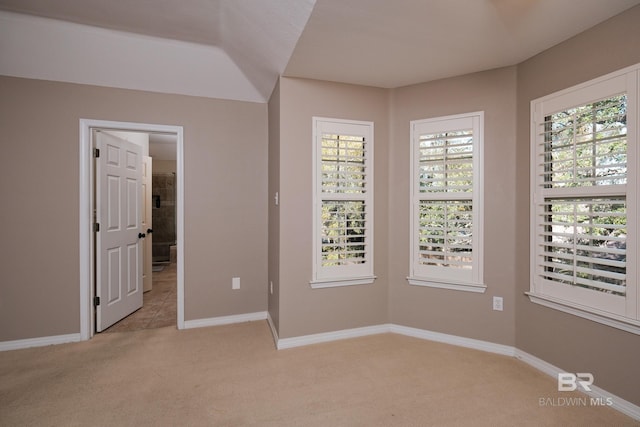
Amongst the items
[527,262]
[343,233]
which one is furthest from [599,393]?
[343,233]

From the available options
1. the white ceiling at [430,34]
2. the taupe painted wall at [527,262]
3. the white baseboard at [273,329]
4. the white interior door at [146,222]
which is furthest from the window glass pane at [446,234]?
the white interior door at [146,222]

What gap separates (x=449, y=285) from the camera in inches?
113

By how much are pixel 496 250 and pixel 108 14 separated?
12.0 feet

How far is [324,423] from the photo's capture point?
1.82m

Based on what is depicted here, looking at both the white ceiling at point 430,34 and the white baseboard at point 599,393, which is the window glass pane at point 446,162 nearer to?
the white ceiling at point 430,34

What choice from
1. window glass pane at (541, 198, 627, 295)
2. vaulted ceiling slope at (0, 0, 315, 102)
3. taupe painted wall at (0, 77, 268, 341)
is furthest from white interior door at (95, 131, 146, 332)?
window glass pane at (541, 198, 627, 295)

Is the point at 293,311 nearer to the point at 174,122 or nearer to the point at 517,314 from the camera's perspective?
the point at 517,314

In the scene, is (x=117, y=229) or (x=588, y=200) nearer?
(x=588, y=200)

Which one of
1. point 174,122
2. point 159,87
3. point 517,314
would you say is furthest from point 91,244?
point 517,314

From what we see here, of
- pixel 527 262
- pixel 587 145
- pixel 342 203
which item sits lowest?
pixel 527 262

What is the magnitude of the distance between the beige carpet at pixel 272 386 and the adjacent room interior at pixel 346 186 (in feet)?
0.10

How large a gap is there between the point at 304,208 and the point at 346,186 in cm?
46

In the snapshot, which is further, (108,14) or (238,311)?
(238,311)

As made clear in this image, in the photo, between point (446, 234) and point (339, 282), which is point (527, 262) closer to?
point (446, 234)
